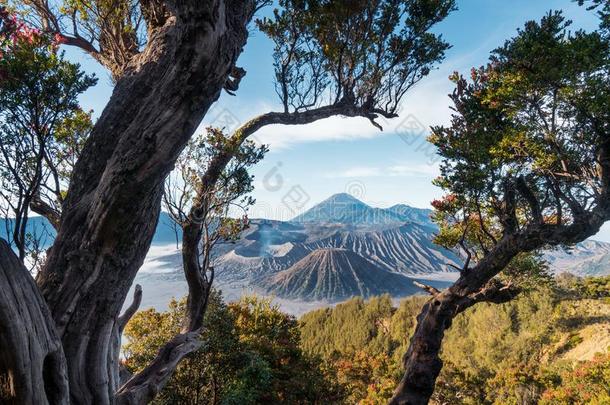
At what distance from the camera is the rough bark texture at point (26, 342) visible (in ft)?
7.29

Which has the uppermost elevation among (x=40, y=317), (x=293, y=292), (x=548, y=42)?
(x=548, y=42)

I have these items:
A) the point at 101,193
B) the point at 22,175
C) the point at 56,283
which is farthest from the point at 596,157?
the point at 22,175

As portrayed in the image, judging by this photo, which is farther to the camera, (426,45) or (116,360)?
(426,45)

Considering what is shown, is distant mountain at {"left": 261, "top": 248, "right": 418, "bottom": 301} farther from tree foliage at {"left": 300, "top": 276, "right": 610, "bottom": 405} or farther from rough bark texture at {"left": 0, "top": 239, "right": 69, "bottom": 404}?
rough bark texture at {"left": 0, "top": 239, "right": 69, "bottom": 404}

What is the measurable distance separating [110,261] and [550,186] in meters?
8.99

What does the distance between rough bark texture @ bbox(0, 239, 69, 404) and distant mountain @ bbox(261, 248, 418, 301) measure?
169269 mm

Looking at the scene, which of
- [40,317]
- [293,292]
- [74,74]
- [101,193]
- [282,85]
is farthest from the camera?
[293,292]

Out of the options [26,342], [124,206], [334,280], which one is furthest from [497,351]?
[334,280]

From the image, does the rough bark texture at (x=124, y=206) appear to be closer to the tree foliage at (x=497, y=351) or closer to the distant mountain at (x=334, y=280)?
the tree foliage at (x=497, y=351)

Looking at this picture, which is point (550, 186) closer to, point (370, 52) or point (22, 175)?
point (370, 52)

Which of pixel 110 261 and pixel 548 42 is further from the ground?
pixel 548 42

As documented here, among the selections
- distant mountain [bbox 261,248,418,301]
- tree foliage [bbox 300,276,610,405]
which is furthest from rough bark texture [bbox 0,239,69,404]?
distant mountain [bbox 261,248,418,301]

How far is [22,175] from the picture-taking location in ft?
15.3

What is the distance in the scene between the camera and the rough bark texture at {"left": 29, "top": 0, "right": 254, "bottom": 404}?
9.20ft
